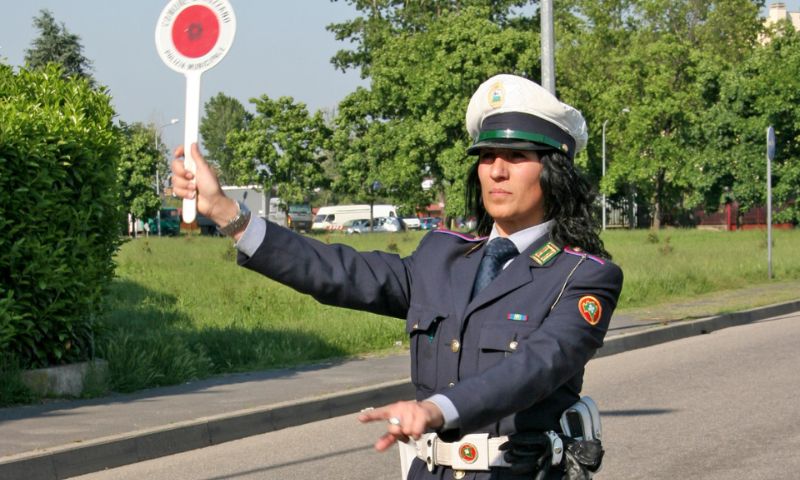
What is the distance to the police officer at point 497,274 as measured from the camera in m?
2.83

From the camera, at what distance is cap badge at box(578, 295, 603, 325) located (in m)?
2.88

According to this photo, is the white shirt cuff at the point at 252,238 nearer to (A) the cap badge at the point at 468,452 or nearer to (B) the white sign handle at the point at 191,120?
(B) the white sign handle at the point at 191,120

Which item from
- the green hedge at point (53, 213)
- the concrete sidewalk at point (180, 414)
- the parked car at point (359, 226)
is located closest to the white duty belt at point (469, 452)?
the concrete sidewalk at point (180, 414)

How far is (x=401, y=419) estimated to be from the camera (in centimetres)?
231

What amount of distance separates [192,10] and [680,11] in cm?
7186

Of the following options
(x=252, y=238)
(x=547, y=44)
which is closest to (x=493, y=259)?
(x=252, y=238)

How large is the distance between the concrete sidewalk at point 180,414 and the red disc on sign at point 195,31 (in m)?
5.58

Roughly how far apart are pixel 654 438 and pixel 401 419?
7007 mm

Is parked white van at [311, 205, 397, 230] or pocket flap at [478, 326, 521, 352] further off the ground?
parked white van at [311, 205, 397, 230]

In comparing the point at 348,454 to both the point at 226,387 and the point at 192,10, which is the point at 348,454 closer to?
the point at 226,387

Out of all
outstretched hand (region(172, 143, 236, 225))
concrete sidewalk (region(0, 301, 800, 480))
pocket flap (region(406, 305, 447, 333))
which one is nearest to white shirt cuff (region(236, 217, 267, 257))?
outstretched hand (region(172, 143, 236, 225))

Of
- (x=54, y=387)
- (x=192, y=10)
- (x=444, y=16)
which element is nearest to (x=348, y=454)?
(x=54, y=387)

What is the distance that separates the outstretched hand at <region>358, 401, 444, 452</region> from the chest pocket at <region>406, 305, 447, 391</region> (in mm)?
574

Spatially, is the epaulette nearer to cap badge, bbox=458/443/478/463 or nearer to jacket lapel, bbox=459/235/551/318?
jacket lapel, bbox=459/235/551/318
